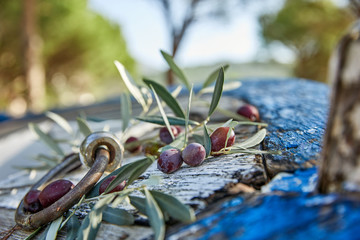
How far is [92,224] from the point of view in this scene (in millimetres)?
468

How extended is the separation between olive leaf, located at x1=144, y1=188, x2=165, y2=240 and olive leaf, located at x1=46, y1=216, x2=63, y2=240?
162mm


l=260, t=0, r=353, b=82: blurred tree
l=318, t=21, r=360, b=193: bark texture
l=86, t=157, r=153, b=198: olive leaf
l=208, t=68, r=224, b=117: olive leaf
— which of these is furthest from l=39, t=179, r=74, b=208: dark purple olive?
l=260, t=0, r=353, b=82: blurred tree

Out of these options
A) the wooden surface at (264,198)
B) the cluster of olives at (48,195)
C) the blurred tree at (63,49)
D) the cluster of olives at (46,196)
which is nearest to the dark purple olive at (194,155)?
the wooden surface at (264,198)

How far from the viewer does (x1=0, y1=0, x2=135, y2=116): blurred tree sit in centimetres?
1023

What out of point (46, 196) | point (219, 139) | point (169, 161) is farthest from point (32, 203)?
point (219, 139)

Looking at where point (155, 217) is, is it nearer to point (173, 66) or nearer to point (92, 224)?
point (92, 224)

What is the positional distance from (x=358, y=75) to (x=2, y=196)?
863mm

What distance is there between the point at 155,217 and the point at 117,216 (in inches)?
3.4

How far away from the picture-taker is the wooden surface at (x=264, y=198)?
33cm

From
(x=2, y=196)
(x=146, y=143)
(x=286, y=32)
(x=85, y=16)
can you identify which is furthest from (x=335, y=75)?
(x=286, y=32)

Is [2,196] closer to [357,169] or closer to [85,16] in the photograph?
[357,169]

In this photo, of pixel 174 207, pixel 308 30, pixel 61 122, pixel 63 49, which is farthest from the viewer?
pixel 308 30

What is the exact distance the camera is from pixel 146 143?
84 cm

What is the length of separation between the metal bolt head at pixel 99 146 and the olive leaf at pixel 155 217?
212 millimetres
